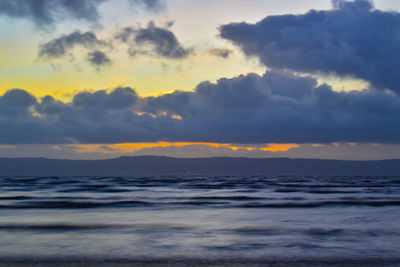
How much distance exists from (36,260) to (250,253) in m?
6.46

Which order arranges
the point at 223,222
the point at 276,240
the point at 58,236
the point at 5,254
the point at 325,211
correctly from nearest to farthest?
1. the point at 5,254
2. the point at 276,240
3. the point at 58,236
4. the point at 223,222
5. the point at 325,211

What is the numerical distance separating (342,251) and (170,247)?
225 inches

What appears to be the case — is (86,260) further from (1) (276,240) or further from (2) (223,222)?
(2) (223,222)

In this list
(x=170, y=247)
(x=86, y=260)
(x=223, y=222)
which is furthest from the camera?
(x=223, y=222)

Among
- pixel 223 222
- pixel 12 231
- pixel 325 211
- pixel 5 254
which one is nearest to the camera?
pixel 5 254

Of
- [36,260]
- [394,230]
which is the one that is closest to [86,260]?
[36,260]

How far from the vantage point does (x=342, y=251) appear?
46.3ft

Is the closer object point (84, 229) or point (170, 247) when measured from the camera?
point (170, 247)

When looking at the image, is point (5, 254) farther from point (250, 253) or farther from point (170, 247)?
point (250, 253)

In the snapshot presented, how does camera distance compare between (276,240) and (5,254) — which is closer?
(5,254)

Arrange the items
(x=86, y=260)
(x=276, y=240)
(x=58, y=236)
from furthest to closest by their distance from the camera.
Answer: (x=58, y=236) → (x=276, y=240) → (x=86, y=260)

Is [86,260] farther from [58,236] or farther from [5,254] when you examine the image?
[58,236]

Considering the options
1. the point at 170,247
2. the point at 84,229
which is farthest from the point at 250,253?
the point at 84,229

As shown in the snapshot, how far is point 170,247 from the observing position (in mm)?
14859
